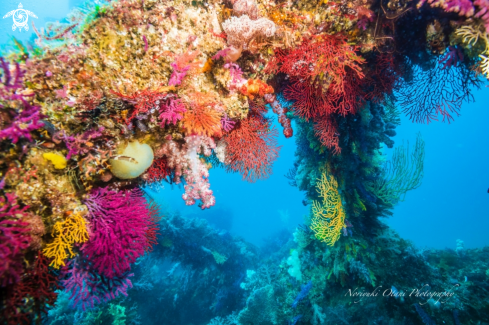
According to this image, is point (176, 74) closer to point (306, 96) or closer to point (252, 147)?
point (252, 147)

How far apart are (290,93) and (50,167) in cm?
332

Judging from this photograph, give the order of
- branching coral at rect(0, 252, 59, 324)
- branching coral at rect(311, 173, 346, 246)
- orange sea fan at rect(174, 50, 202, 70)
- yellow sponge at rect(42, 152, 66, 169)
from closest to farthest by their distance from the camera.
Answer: branching coral at rect(0, 252, 59, 324)
yellow sponge at rect(42, 152, 66, 169)
orange sea fan at rect(174, 50, 202, 70)
branching coral at rect(311, 173, 346, 246)

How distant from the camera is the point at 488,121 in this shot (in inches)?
2822

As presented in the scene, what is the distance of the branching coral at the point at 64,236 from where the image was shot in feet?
6.76

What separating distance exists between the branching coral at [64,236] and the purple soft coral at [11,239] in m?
0.23

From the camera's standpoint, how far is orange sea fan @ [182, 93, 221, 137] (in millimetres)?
2443

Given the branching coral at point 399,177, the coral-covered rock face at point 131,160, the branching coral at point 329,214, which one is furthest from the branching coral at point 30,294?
the branching coral at point 399,177

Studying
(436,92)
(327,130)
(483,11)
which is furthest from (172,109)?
(436,92)

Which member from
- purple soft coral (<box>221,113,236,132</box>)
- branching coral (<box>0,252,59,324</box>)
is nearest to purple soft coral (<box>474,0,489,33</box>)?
purple soft coral (<box>221,113,236,132</box>)

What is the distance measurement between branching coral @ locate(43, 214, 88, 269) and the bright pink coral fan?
0.11 meters

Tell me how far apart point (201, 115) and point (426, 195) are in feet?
248

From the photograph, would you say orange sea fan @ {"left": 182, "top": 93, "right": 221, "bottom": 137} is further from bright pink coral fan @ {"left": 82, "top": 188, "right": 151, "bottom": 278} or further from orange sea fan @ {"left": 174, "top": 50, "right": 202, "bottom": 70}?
bright pink coral fan @ {"left": 82, "top": 188, "right": 151, "bottom": 278}

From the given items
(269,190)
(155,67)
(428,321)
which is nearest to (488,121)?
(269,190)

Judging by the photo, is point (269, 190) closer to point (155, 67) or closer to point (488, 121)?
point (155, 67)
